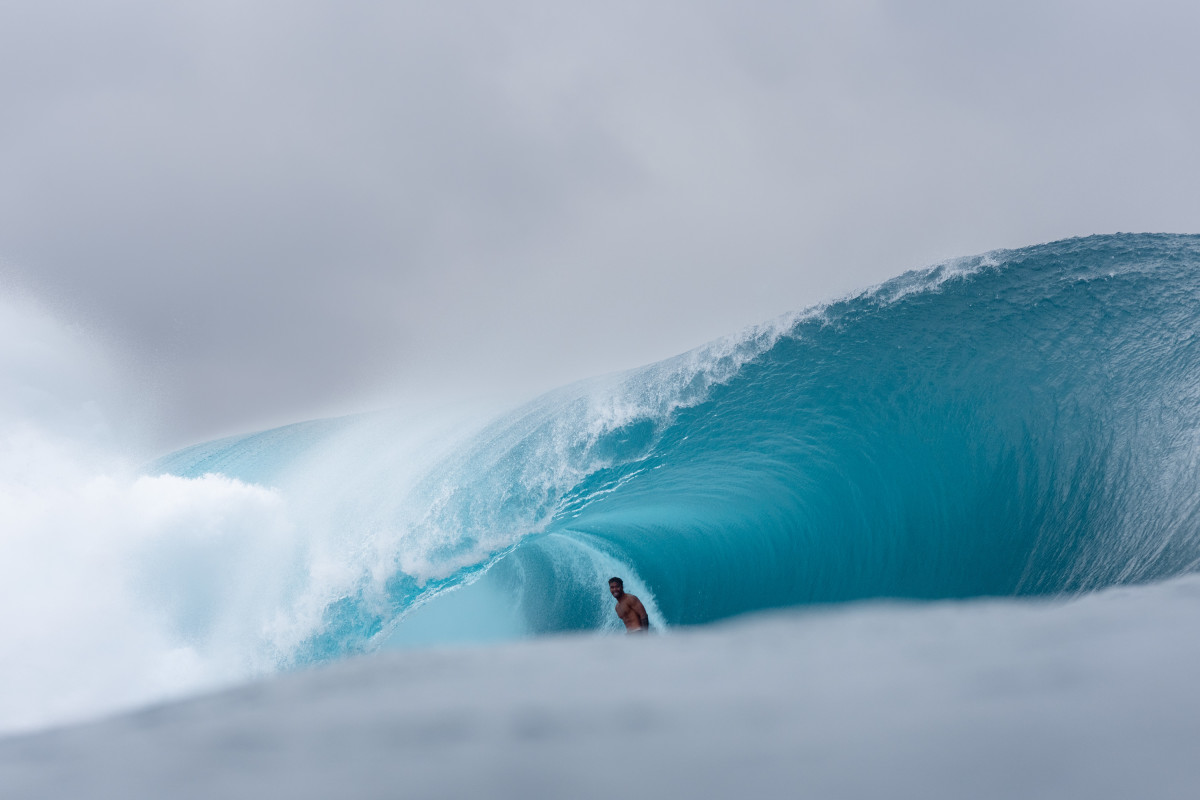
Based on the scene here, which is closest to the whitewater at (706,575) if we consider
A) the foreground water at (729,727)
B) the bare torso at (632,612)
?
the foreground water at (729,727)

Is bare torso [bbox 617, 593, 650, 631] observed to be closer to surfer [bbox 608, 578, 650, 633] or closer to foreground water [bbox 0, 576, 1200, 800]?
surfer [bbox 608, 578, 650, 633]

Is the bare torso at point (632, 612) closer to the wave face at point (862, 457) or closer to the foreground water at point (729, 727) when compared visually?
the wave face at point (862, 457)

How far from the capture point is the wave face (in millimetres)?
6418

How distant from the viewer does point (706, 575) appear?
8.70 metres

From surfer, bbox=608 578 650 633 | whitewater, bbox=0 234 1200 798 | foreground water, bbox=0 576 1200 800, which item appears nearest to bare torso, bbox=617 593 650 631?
surfer, bbox=608 578 650 633

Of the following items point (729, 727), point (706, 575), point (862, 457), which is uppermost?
point (729, 727)

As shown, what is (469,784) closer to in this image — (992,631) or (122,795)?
(122,795)

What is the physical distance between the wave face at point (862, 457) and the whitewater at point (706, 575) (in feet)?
0.10

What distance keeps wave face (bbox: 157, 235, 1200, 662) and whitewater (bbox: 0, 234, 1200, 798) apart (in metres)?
0.03

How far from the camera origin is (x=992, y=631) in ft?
5.30

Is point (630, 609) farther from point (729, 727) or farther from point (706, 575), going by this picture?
point (729, 727)

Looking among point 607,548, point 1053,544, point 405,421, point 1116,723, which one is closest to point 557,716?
point 1116,723

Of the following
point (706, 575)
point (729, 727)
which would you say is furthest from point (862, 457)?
point (729, 727)

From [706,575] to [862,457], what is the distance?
2.30 m
